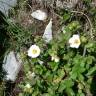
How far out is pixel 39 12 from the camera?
4.09m

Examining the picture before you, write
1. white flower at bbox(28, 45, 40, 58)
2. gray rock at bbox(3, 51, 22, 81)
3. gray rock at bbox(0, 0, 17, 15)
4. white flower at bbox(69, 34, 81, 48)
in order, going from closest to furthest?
white flower at bbox(69, 34, 81, 48)
white flower at bbox(28, 45, 40, 58)
gray rock at bbox(3, 51, 22, 81)
gray rock at bbox(0, 0, 17, 15)

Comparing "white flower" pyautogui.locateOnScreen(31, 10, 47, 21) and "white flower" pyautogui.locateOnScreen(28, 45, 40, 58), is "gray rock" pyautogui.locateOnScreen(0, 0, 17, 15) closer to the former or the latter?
"white flower" pyautogui.locateOnScreen(31, 10, 47, 21)

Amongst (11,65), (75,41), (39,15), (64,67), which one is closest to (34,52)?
(64,67)

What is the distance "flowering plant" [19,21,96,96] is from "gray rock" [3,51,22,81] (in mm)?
583

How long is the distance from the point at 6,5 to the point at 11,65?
636 millimetres

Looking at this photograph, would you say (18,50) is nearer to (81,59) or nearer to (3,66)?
(3,66)

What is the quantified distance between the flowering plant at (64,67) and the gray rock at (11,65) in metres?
0.58

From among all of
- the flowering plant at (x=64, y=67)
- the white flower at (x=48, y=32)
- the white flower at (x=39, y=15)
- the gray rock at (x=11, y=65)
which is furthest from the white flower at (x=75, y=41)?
the white flower at (x=39, y=15)

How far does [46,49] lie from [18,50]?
60cm

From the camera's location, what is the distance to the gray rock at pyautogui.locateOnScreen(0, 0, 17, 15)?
4.05 m

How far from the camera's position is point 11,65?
3.89m

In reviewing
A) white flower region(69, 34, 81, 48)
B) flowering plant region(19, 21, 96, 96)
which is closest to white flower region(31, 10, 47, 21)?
flowering plant region(19, 21, 96, 96)

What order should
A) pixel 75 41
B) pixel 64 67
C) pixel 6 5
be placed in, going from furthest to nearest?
pixel 6 5, pixel 64 67, pixel 75 41

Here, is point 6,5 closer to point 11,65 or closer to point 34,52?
point 11,65
